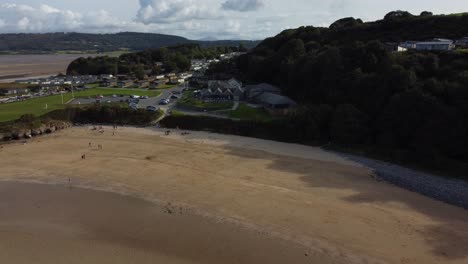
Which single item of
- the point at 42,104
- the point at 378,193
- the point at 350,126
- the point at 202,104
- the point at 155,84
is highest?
the point at 155,84

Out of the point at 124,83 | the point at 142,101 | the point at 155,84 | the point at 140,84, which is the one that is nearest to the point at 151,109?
the point at 142,101

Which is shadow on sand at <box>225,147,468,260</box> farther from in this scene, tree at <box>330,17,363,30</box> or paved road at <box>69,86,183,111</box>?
tree at <box>330,17,363,30</box>

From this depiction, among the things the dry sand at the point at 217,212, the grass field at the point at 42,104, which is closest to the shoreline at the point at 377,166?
the dry sand at the point at 217,212

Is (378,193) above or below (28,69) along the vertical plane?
below

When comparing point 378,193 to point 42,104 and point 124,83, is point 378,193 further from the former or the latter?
point 124,83

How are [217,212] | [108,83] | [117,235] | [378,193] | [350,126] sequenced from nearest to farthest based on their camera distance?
[117,235] < [217,212] < [378,193] < [350,126] < [108,83]

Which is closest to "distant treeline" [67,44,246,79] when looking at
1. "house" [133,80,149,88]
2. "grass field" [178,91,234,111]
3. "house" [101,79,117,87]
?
"house" [101,79,117,87]

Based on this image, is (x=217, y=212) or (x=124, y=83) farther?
(x=124, y=83)
